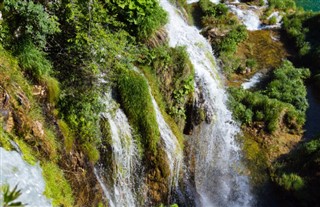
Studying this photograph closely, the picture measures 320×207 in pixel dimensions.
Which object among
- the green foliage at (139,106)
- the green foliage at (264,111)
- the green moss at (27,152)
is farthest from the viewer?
the green foliage at (264,111)

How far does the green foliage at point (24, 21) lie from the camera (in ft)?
25.1

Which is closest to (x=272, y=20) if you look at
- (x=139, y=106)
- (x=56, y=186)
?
(x=139, y=106)

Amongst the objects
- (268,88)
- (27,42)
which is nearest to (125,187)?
(27,42)

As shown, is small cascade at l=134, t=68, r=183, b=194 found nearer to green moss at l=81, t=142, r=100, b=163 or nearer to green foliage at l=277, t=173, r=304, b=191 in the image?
green moss at l=81, t=142, r=100, b=163

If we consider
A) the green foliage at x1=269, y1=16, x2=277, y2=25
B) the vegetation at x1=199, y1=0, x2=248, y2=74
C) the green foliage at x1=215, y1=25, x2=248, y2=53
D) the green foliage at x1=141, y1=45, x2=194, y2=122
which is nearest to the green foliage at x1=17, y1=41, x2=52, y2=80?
the green foliage at x1=141, y1=45, x2=194, y2=122

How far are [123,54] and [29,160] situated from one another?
13.8ft

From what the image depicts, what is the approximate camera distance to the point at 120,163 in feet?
31.2

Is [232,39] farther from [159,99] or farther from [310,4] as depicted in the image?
[310,4]

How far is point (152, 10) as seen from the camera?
38.7ft

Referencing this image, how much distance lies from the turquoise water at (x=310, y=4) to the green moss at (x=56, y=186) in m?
22.9

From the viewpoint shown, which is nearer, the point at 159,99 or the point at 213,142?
the point at 159,99

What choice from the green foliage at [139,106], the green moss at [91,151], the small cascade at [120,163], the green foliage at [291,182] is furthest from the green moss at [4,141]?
the green foliage at [291,182]

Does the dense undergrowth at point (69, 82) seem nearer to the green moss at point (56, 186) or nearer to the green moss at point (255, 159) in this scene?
the green moss at point (56, 186)

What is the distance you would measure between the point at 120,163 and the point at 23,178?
12.4 feet
